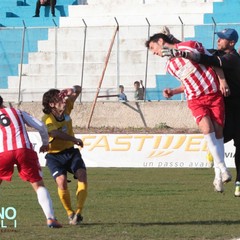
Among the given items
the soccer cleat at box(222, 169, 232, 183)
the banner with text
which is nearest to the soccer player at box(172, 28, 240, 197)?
the soccer cleat at box(222, 169, 232, 183)

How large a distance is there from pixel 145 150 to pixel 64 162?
42.7ft

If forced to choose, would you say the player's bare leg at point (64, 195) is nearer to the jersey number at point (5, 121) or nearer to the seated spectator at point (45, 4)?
the jersey number at point (5, 121)

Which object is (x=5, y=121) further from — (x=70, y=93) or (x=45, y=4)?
(x=45, y=4)

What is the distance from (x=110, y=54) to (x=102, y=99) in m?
1.85

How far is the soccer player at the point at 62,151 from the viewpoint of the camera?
42.2 feet

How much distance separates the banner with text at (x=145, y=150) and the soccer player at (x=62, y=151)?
12.7 m

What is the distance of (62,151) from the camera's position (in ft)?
43.2

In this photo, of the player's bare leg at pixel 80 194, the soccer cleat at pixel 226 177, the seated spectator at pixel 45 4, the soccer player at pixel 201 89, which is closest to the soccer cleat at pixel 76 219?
the player's bare leg at pixel 80 194

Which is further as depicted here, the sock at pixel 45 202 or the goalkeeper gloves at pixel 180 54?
the goalkeeper gloves at pixel 180 54

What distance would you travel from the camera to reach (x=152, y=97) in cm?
3253

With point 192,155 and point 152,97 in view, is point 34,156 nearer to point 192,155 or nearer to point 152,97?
point 192,155

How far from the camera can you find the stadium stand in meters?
33.2

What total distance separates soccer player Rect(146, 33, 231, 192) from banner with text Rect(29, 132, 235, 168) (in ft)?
40.1

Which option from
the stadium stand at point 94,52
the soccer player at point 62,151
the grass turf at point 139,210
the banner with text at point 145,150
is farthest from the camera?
the stadium stand at point 94,52
